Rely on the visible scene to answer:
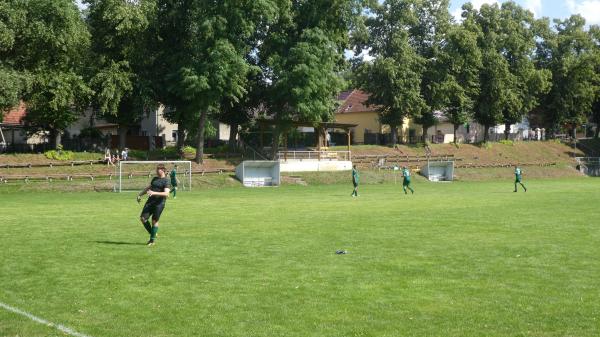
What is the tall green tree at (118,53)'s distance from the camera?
169 feet

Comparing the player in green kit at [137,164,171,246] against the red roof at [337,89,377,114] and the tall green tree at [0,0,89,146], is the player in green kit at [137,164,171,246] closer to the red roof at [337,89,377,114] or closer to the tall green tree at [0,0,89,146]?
the tall green tree at [0,0,89,146]

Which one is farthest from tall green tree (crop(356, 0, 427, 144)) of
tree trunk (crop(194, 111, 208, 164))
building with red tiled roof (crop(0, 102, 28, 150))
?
building with red tiled roof (crop(0, 102, 28, 150))

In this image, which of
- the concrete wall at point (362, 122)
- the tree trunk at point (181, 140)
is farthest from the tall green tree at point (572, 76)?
the tree trunk at point (181, 140)

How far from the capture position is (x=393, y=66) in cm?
7081

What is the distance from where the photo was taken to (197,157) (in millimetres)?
57750

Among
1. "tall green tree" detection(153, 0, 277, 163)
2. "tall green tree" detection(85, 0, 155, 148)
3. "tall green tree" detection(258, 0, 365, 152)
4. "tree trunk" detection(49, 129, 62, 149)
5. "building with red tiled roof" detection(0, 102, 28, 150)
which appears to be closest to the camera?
"tall green tree" detection(85, 0, 155, 148)

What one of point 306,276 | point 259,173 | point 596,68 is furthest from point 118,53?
point 596,68

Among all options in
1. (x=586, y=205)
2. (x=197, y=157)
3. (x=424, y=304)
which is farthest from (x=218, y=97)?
(x=424, y=304)

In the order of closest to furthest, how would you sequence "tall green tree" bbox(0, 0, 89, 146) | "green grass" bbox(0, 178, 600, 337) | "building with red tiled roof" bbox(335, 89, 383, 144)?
"green grass" bbox(0, 178, 600, 337) < "tall green tree" bbox(0, 0, 89, 146) < "building with red tiled roof" bbox(335, 89, 383, 144)

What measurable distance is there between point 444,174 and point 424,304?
178 feet

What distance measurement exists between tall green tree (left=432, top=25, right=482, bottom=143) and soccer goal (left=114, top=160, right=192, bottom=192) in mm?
34436

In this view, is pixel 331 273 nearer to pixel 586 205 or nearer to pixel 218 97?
pixel 586 205

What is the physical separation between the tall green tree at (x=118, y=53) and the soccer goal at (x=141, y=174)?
4.94 metres

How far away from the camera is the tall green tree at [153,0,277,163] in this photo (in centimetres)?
5331
